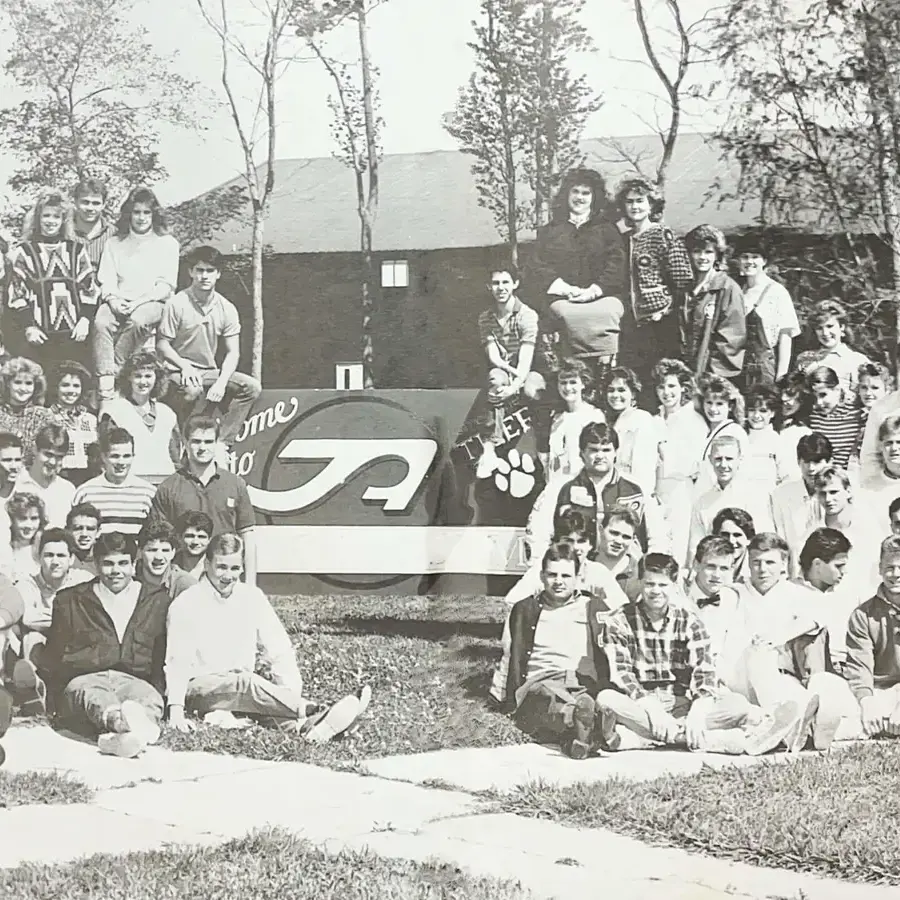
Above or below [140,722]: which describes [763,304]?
above

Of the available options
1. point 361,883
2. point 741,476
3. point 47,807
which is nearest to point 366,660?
point 361,883

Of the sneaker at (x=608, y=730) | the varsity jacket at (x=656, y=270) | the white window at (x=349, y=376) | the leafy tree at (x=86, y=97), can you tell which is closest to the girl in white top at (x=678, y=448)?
the varsity jacket at (x=656, y=270)

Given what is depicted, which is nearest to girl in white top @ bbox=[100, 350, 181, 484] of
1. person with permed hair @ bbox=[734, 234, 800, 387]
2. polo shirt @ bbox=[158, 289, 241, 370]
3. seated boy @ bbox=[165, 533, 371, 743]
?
polo shirt @ bbox=[158, 289, 241, 370]

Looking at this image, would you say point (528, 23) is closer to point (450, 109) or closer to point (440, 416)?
point (450, 109)

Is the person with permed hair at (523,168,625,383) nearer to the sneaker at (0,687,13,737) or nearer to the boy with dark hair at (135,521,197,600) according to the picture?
the boy with dark hair at (135,521,197,600)

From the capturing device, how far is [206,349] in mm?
4629

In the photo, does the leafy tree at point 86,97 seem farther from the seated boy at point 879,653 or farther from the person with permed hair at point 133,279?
the seated boy at point 879,653

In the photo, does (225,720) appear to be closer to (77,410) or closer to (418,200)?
(77,410)

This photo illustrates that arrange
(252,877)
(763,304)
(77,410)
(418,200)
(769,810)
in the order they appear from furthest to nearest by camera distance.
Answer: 1. (77,410)
2. (763,304)
3. (418,200)
4. (769,810)
5. (252,877)

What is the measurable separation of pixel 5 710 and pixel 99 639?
45 centimetres

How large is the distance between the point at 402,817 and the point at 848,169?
2.98 metres

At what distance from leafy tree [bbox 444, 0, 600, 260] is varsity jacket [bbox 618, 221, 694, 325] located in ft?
1.31

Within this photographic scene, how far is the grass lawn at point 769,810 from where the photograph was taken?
13.5 feet

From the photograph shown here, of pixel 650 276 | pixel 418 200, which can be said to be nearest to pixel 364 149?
pixel 418 200
